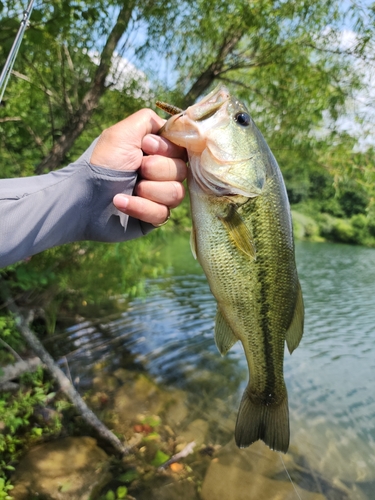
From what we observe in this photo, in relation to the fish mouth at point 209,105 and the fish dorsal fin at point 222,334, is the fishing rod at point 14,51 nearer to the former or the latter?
the fish mouth at point 209,105

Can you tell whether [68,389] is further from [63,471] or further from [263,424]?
[263,424]

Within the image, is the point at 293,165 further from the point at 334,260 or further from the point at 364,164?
the point at 334,260

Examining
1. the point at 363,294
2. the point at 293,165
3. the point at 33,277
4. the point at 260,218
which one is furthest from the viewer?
the point at 363,294

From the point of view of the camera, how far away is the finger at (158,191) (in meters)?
1.90

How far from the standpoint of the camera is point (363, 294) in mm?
12922

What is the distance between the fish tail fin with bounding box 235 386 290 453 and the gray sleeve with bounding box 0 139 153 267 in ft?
4.48

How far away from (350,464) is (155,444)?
240 cm

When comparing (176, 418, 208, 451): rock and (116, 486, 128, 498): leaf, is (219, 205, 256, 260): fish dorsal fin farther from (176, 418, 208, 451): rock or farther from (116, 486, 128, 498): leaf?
(176, 418, 208, 451): rock

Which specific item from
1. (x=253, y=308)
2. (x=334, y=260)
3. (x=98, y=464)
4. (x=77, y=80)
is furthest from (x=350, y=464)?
(x=334, y=260)

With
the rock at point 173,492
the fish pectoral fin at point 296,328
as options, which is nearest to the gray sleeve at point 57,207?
the fish pectoral fin at point 296,328

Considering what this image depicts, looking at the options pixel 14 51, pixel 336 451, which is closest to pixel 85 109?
pixel 14 51

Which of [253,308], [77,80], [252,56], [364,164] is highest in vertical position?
[252,56]

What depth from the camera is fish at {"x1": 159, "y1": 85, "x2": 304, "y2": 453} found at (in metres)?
1.80

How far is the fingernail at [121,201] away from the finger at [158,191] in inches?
4.4
